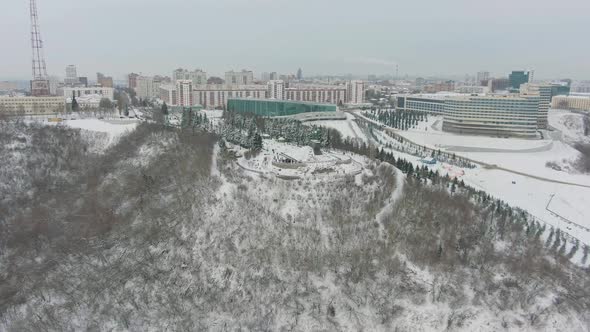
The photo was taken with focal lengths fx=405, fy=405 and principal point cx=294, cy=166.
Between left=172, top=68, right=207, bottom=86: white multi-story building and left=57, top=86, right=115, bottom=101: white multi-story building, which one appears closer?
left=57, top=86, right=115, bottom=101: white multi-story building

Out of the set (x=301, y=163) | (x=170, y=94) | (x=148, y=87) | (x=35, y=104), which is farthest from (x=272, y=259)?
(x=148, y=87)

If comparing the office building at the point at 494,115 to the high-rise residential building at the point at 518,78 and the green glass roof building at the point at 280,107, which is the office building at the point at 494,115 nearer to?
the green glass roof building at the point at 280,107

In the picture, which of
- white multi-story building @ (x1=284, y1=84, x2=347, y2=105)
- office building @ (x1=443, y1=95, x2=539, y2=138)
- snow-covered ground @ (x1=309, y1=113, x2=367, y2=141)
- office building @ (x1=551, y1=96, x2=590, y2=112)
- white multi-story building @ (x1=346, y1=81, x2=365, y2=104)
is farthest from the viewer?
white multi-story building @ (x1=346, y1=81, x2=365, y2=104)

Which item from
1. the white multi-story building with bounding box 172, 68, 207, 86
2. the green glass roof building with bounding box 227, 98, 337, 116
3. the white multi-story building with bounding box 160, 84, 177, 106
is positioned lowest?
the green glass roof building with bounding box 227, 98, 337, 116

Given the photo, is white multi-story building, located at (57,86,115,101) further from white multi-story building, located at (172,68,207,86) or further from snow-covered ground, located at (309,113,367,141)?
snow-covered ground, located at (309,113,367,141)

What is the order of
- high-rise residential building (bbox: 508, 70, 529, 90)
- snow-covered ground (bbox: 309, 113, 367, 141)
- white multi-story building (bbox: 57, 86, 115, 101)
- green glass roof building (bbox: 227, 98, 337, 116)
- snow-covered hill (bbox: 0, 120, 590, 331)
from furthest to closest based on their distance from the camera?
A: high-rise residential building (bbox: 508, 70, 529, 90) → white multi-story building (bbox: 57, 86, 115, 101) → green glass roof building (bbox: 227, 98, 337, 116) → snow-covered ground (bbox: 309, 113, 367, 141) → snow-covered hill (bbox: 0, 120, 590, 331)

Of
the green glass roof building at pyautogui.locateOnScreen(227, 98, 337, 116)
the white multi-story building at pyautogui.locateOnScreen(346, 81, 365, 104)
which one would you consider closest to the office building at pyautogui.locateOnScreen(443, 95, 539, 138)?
the green glass roof building at pyautogui.locateOnScreen(227, 98, 337, 116)

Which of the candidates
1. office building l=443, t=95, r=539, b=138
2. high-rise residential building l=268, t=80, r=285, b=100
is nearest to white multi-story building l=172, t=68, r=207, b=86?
high-rise residential building l=268, t=80, r=285, b=100

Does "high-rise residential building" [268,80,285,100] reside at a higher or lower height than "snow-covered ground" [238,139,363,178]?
higher

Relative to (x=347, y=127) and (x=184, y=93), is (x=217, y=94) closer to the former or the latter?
(x=184, y=93)
